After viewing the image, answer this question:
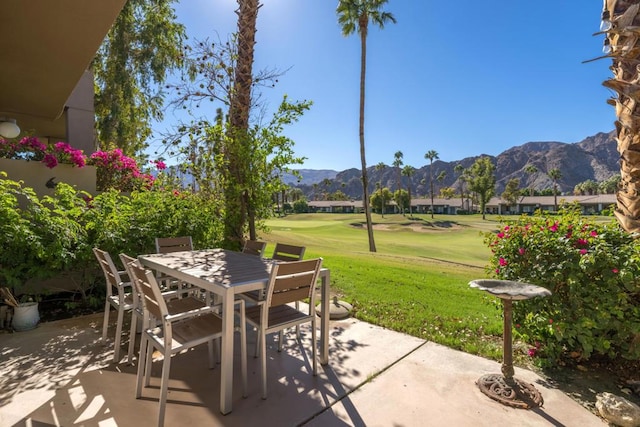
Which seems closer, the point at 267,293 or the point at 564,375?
the point at 267,293

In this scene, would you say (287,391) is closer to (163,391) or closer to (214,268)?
(163,391)

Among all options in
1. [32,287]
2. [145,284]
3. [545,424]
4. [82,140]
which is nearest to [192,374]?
[145,284]

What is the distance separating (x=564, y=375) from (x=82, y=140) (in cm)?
1010

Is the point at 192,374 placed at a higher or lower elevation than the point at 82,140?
lower

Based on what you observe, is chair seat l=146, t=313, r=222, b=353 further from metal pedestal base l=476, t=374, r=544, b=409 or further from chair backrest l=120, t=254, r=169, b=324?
metal pedestal base l=476, t=374, r=544, b=409

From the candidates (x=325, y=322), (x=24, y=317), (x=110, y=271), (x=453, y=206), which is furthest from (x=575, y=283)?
(x=453, y=206)

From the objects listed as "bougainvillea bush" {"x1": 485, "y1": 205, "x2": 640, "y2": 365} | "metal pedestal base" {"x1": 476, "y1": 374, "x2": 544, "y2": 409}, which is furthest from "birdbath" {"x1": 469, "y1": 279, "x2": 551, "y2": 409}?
"bougainvillea bush" {"x1": 485, "y1": 205, "x2": 640, "y2": 365}

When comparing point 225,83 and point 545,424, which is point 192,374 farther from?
point 225,83

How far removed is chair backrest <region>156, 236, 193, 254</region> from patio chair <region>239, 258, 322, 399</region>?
1.98 meters

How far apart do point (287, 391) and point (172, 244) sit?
9.00 ft

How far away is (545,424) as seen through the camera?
Answer: 85.3 inches

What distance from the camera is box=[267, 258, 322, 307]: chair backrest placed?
247 cm

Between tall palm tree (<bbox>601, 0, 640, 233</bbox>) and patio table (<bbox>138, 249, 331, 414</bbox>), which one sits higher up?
tall palm tree (<bbox>601, 0, 640, 233</bbox>)

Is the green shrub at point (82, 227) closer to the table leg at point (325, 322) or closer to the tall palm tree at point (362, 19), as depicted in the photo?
the table leg at point (325, 322)
